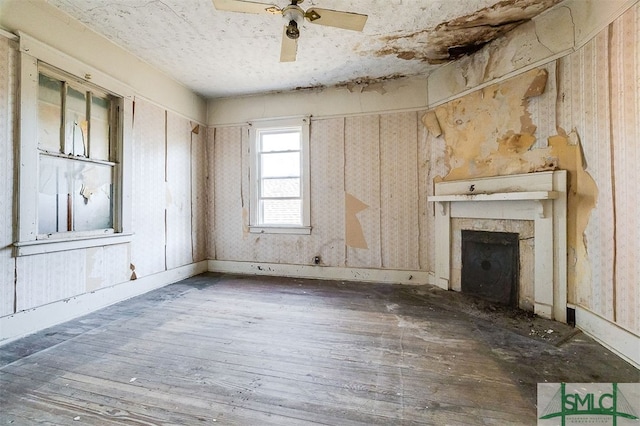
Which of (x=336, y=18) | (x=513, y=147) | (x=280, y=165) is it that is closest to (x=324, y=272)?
(x=280, y=165)

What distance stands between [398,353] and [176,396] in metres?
1.51

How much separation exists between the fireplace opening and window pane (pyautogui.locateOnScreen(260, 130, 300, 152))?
2854 mm

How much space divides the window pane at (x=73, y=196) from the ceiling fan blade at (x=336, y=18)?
8.84 feet

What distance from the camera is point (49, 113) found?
2621 mm

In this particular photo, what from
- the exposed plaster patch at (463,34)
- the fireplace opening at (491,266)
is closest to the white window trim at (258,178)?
the exposed plaster patch at (463,34)

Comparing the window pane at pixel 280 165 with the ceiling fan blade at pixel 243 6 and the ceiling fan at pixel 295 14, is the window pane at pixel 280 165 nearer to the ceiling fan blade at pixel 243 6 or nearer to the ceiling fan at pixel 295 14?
the ceiling fan at pixel 295 14

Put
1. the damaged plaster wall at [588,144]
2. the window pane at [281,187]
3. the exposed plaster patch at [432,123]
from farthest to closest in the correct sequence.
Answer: the window pane at [281,187] < the exposed plaster patch at [432,123] < the damaged plaster wall at [588,144]

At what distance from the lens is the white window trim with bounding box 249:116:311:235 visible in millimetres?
4449

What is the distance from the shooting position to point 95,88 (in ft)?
9.96

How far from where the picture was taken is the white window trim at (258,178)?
175 inches

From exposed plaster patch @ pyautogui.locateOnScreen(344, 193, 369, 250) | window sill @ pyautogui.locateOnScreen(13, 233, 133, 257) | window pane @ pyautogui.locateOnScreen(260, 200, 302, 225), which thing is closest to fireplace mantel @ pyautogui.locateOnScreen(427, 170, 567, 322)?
exposed plaster patch @ pyautogui.locateOnScreen(344, 193, 369, 250)

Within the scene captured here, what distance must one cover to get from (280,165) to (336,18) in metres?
2.76

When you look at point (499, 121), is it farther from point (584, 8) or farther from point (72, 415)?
point (72, 415)

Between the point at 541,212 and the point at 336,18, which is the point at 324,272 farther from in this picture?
the point at 336,18
